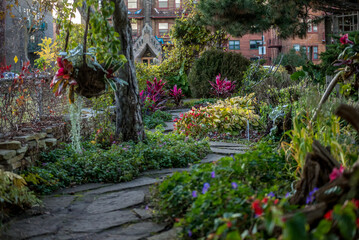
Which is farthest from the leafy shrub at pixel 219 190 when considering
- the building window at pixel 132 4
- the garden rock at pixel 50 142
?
the building window at pixel 132 4

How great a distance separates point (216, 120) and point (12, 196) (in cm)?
458

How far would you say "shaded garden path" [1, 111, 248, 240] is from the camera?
2.75m

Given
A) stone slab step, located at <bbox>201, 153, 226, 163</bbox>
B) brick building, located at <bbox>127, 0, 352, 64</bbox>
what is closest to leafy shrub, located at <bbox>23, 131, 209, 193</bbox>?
stone slab step, located at <bbox>201, 153, 226, 163</bbox>

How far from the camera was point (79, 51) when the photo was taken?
406cm

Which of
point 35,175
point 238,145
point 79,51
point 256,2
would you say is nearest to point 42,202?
point 35,175

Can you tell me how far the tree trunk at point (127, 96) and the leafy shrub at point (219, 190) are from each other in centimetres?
268

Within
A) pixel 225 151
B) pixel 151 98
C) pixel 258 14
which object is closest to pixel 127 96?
pixel 225 151

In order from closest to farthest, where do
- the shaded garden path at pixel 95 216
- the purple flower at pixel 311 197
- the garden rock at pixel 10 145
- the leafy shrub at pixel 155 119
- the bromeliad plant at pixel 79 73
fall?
the purple flower at pixel 311 197 → the shaded garden path at pixel 95 216 → the garden rock at pixel 10 145 → the bromeliad plant at pixel 79 73 → the leafy shrub at pixel 155 119

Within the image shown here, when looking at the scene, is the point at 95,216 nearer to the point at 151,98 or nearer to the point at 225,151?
the point at 225,151

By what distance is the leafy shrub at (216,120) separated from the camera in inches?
283

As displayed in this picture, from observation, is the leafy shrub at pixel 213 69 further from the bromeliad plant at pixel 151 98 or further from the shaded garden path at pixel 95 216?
the shaded garden path at pixel 95 216

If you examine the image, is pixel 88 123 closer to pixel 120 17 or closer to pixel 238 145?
pixel 120 17

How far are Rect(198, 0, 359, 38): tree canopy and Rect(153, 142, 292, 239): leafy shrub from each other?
30.6 ft

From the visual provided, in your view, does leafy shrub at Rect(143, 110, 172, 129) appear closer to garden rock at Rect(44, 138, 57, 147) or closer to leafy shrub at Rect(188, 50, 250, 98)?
leafy shrub at Rect(188, 50, 250, 98)
